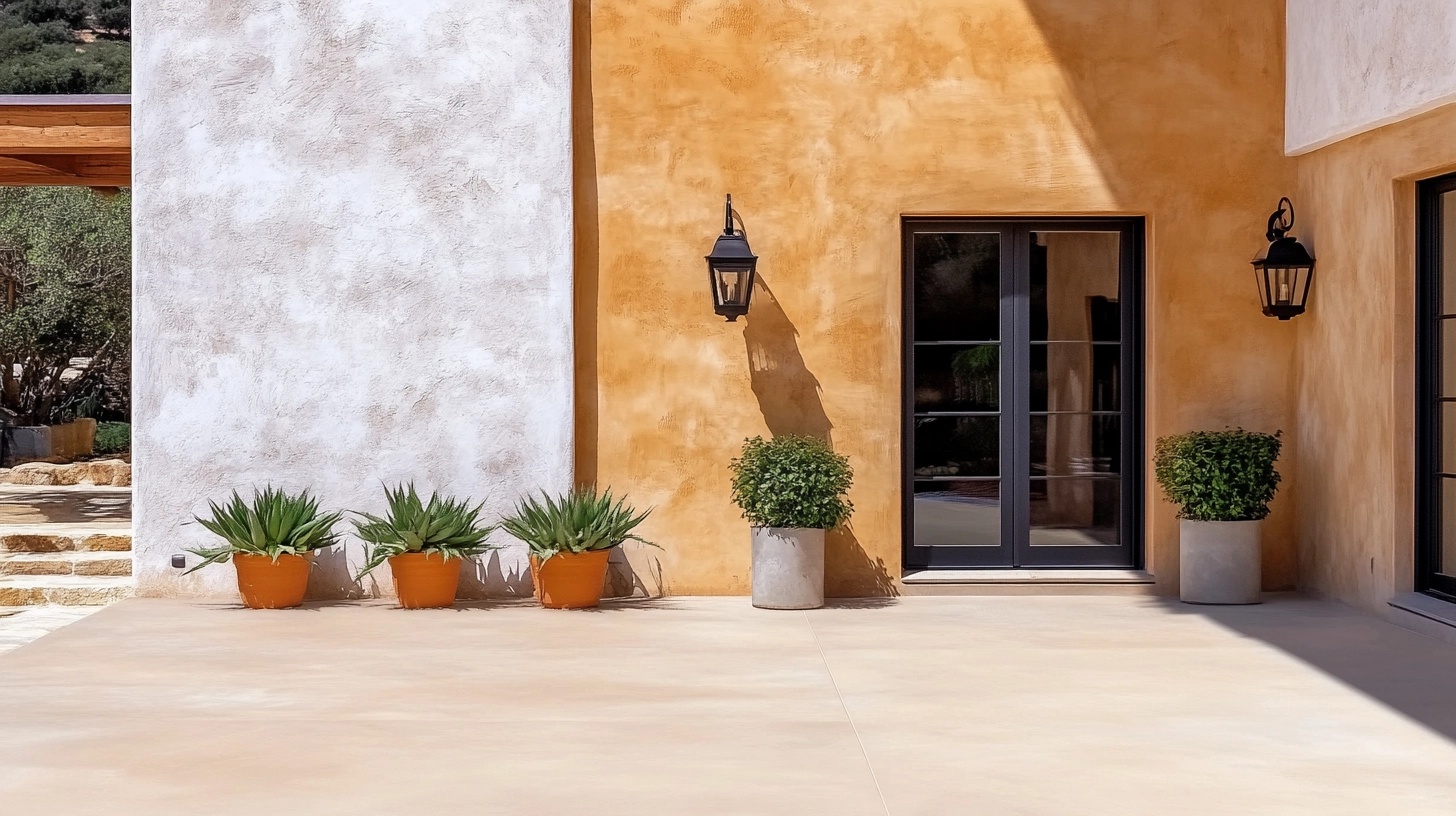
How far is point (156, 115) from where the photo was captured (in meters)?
8.09

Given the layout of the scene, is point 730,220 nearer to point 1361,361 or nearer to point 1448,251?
point 1361,361

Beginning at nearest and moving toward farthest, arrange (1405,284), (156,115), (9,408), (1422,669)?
(1422,669)
(1405,284)
(156,115)
(9,408)

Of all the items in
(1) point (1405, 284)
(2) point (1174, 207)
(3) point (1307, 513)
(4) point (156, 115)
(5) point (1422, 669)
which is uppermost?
(4) point (156, 115)

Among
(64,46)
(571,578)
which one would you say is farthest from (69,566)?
(64,46)

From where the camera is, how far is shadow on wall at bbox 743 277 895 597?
8.27 m

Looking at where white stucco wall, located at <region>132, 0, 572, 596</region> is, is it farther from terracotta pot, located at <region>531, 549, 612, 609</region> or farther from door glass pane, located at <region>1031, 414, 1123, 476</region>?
door glass pane, located at <region>1031, 414, 1123, 476</region>

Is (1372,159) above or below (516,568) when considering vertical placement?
above

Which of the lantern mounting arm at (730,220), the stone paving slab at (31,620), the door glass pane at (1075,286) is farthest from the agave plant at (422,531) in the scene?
the door glass pane at (1075,286)

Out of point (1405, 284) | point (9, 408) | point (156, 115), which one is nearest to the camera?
point (1405, 284)

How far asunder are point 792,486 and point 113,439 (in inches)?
535

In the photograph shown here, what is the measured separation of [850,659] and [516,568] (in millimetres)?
2611

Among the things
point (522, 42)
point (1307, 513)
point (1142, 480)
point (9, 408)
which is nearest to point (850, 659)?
point (1142, 480)

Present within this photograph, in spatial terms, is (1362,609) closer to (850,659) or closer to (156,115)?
(850,659)

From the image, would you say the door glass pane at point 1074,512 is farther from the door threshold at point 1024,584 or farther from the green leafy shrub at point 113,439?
the green leafy shrub at point 113,439
